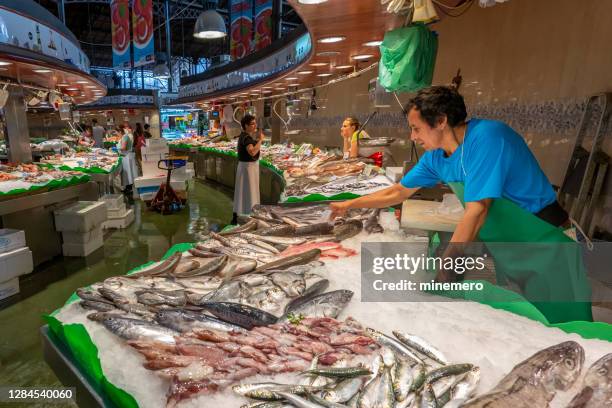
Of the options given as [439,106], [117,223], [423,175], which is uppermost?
[439,106]

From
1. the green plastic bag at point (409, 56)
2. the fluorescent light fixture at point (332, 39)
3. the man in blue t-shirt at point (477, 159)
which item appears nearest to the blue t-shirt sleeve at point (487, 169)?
the man in blue t-shirt at point (477, 159)

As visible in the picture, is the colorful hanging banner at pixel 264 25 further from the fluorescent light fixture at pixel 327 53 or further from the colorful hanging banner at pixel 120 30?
the fluorescent light fixture at pixel 327 53

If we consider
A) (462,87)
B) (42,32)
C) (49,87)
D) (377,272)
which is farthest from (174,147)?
(377,272)

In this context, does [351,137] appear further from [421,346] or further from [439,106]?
[421,346]

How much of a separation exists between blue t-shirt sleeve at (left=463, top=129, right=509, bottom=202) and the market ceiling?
20714 mm

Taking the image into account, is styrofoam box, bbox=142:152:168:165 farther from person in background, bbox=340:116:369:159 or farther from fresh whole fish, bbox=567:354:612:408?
fresh whole fish, bbox=567:354:612:408

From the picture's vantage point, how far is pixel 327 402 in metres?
1.11

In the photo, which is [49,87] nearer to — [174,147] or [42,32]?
[42,32]

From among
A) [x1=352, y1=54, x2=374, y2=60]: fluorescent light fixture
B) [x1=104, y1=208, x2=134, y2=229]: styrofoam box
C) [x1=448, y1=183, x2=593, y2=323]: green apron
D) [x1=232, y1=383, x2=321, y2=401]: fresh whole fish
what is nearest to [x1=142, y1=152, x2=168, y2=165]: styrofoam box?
[x1=104, y1=208, x2=134, y2=229]: styrofoam box

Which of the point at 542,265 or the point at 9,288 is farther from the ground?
the point at 542,265

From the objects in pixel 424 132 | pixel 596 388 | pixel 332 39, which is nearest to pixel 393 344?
pixel 596 388

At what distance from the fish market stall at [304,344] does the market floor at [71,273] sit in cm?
177

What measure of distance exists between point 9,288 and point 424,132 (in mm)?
4895

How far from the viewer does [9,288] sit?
4.51 m
